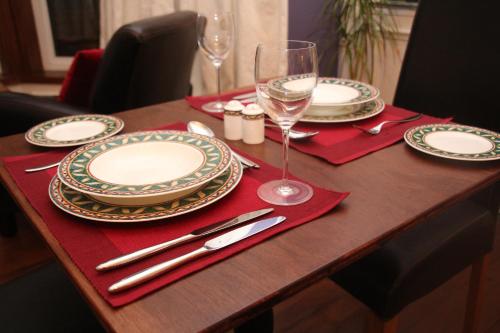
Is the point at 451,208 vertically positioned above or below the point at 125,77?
below

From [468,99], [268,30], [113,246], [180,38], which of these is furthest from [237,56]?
[113,246]

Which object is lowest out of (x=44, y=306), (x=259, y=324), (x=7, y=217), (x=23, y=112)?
(x=7, y=217)

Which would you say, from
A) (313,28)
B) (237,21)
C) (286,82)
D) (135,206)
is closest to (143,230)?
(135,206)

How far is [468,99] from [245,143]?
2.65 ft

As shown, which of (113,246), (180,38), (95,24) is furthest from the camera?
(95,24)

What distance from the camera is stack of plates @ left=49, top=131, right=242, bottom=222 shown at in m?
0.69

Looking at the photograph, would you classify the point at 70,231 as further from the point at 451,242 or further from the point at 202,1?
the point at 202,1

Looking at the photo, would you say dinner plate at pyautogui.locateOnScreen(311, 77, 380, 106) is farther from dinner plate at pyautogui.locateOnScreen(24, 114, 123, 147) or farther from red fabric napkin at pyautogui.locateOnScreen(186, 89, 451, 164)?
dinner plate at pyautogui.locateOnScreen(24, 114, 123, 147)

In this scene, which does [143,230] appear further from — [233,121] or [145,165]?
[233,121]

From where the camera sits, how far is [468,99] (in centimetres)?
142

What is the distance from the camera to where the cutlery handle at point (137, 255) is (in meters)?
0.58

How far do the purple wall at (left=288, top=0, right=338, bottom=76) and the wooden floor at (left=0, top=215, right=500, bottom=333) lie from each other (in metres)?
1.63

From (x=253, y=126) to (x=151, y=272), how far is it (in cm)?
48

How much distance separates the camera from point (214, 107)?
48.6 inches
